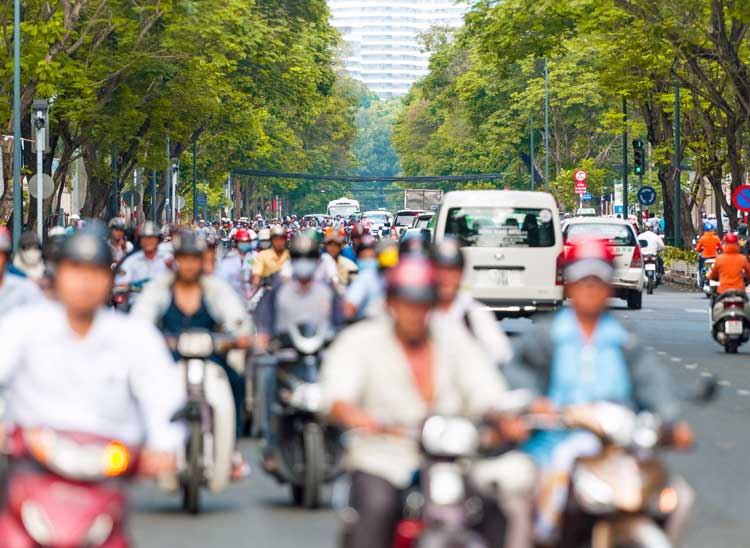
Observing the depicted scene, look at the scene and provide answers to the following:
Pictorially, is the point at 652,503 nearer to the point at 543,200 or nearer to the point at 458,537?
the point at 458,537

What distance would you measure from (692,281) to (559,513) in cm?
4524

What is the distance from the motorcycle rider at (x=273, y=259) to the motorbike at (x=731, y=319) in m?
7.60

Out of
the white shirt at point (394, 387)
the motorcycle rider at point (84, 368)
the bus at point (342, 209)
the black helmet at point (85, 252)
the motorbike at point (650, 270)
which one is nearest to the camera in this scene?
the black helmet at point (85, 252)

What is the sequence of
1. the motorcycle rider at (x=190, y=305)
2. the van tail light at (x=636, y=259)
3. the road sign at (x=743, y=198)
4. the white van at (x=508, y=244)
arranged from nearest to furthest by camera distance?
the motorcycle rider at (x=190, y=305), the white van at (x=508, y=244), the van tail light at (x=636, y=259), the road sign at (x=743, y=198)

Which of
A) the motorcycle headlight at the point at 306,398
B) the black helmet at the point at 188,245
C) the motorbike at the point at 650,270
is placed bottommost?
the motorbike at the point at 650,270

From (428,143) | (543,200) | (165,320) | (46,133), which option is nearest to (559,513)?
(165,320)

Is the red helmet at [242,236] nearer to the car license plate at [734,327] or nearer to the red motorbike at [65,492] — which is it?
the car license plate at [734,327]

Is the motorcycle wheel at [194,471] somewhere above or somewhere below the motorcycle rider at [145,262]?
below

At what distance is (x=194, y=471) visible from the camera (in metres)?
10.9

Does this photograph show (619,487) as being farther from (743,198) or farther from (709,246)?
(709,246)

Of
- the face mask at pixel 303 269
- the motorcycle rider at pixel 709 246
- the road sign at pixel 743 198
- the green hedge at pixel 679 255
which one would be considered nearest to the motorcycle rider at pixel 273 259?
the face mask at pixel 303 269

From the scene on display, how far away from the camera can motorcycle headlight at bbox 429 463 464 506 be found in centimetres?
612

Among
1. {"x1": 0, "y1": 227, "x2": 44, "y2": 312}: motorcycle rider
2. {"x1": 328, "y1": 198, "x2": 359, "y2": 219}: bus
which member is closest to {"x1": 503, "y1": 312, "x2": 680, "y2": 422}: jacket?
{"x1": 0, "y1": 227, "x2": 44, "y2": 312}: motorcycle rider

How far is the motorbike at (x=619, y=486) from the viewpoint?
21.4 feet
